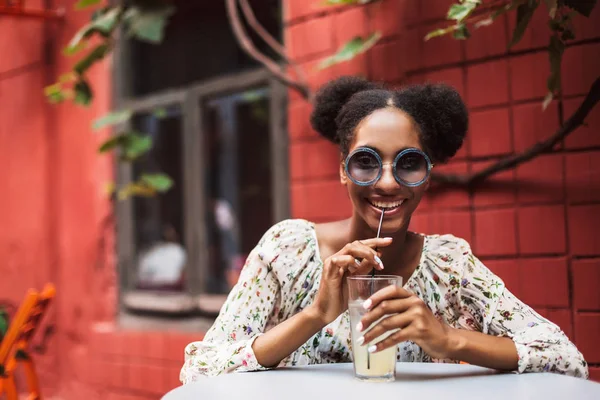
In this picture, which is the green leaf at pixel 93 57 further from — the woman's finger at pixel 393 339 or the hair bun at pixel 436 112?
the woman's finger at pixel 393 339

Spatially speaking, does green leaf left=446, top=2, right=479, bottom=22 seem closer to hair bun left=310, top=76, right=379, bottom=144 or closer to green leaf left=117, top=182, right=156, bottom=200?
hair bun left=310, top=76, right=379, bottom=144

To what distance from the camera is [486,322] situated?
→ 5.77 ft

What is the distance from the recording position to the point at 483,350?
4.93 ft

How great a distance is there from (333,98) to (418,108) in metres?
0.26

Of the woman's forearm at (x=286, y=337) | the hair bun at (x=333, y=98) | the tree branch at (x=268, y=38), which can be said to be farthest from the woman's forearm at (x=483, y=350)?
the tree branch at (x=268, y=38)

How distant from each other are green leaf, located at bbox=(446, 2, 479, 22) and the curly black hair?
16.6 inches

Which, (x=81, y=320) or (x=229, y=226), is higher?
(x=229, y=226)

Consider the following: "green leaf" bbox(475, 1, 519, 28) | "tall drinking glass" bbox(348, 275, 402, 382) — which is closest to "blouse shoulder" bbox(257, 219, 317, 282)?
"tall drinking glass" bbox(348, 275, 402, 382)

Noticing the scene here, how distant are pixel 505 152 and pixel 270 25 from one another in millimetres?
1588

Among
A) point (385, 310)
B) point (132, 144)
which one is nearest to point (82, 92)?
point (132, 144)

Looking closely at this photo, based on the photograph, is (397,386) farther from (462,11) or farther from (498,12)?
(498,12)

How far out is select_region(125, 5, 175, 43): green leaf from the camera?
3294mm

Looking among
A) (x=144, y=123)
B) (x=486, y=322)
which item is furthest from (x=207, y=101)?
(x=486, y=322)

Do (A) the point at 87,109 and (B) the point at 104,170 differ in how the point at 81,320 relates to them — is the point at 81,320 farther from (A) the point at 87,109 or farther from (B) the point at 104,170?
(A) the point at 87,109
